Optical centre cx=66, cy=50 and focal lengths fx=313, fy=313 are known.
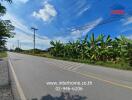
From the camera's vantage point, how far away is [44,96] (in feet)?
34.9

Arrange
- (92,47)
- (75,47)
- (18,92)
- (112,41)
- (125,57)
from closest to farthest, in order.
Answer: (18,92)
(125,57)
(112,41)
(92,47)
(75,47)

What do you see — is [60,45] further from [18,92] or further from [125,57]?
[18,92]

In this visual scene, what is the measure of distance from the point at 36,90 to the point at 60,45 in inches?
2464

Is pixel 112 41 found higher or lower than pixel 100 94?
higher

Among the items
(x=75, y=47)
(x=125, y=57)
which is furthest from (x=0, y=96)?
(x=75, y=47)

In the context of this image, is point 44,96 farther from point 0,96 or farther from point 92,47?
point 92,47

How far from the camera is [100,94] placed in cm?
1068

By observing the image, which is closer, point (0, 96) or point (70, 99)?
point (70, 99)

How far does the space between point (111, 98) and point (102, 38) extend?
38365 millimetres

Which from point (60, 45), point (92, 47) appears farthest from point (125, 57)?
point (60, 45)

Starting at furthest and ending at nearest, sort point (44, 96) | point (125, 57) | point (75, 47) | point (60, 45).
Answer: point (60, 45)
point (75, 47)
point (125, 57)
point (44, 96)

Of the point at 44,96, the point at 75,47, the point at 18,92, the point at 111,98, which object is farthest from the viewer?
the point at 75,47

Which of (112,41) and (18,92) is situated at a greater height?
(112,41)

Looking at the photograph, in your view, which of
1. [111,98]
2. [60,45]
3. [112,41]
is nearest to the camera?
[111,98]
